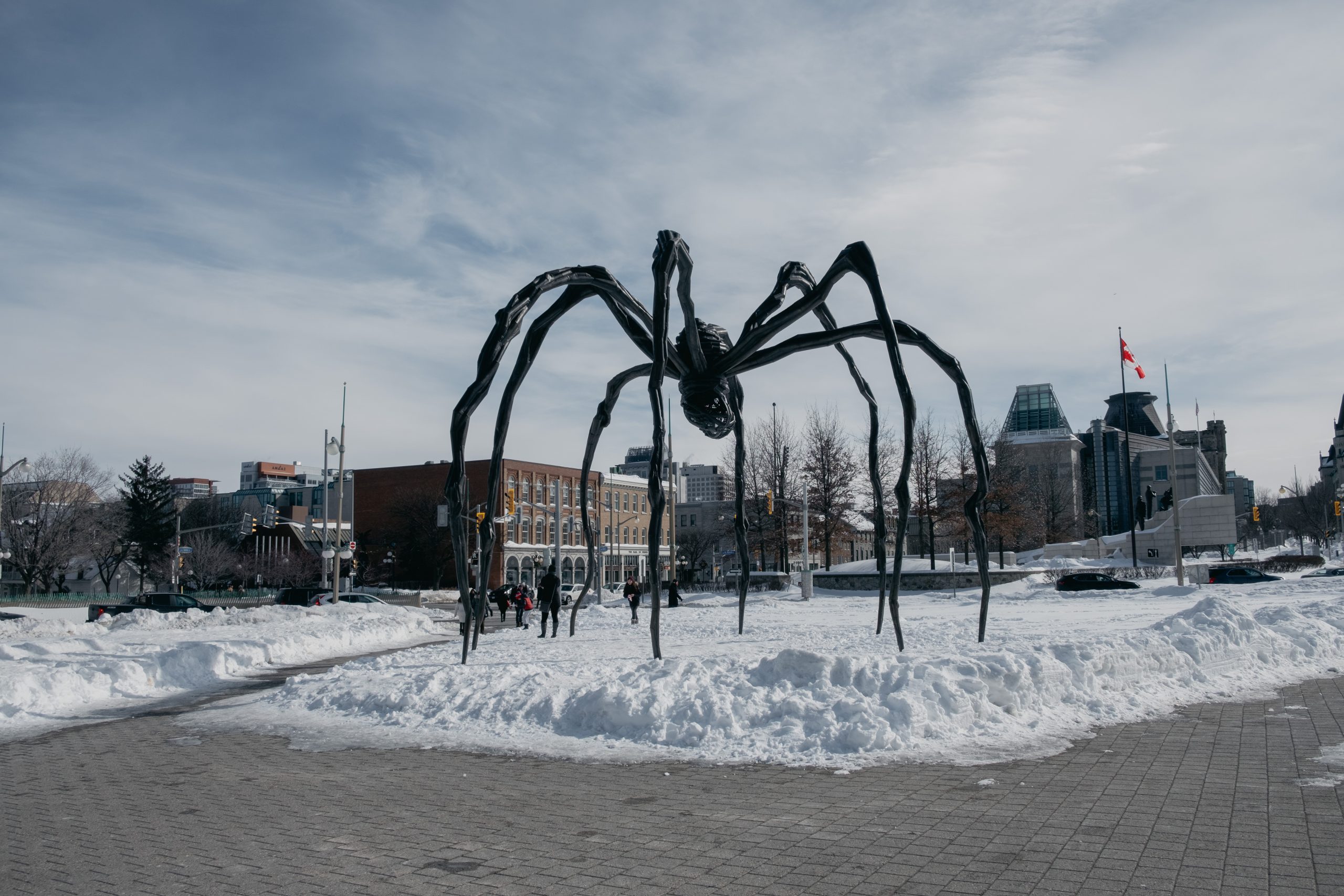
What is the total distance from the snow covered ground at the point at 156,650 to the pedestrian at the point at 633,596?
5156 mm

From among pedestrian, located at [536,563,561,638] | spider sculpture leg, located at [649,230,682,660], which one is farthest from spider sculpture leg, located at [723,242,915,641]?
pedestrian, located at [536,563,561,638]

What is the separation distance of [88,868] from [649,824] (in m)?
2.98

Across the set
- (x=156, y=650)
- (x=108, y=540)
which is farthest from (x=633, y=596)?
(x=108, y=540)

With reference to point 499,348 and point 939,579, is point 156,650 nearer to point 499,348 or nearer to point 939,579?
point 499,348

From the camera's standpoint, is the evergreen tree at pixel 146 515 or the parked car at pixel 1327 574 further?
the evergreen tree at pixel 146 515

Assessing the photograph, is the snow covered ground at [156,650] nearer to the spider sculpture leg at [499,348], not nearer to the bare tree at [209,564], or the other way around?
the spider sculpture leg at [499,348]

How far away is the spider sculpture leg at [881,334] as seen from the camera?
31.8ft

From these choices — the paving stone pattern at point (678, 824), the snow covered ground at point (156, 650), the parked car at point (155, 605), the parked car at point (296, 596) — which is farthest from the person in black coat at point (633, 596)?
the parked car at point (296, 596)

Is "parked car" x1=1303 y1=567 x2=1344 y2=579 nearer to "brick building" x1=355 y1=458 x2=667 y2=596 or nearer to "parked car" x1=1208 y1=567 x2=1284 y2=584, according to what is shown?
"parked car" x1=1208 y1=567 x2=1284 y2=584

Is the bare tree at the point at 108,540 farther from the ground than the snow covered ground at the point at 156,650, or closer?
farther from the ground

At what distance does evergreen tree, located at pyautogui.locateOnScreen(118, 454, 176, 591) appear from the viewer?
2290 inches

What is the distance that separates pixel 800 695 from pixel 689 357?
3.93 metres

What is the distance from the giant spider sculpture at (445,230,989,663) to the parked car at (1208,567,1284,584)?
33070 mm

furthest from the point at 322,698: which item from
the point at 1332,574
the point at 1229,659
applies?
the point at 1332,574
